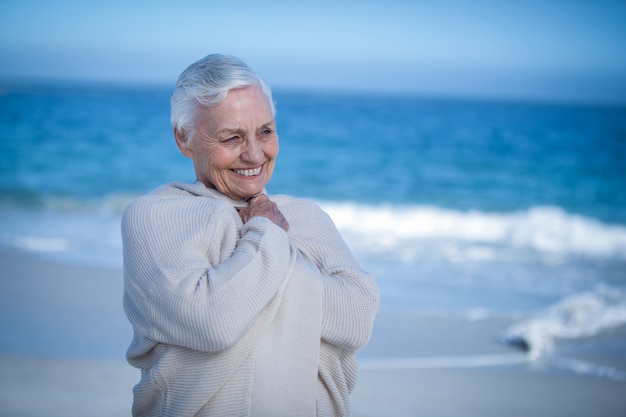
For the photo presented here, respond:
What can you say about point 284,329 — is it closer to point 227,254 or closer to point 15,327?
point 227,254

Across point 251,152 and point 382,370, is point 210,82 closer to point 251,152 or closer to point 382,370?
point 251,152

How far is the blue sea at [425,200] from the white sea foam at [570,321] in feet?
0.05

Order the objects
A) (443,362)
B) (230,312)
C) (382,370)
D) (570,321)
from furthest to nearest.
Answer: (570,321) → (443,362) → (382,370) → (230,312)

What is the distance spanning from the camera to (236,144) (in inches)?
75.0

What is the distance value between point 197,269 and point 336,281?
0.37 m

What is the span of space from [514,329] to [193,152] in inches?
156

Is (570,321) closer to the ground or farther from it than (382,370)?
farther from it

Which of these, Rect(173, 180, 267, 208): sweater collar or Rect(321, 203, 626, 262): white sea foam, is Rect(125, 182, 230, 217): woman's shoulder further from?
Rect(321, 203, 626, 262): white sea foam

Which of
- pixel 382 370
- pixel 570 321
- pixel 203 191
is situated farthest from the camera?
pixel 570 321

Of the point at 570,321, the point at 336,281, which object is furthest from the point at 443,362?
the point at 336,281

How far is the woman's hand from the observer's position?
5.98 ft

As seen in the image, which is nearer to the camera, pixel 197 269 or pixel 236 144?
pixel 197 269

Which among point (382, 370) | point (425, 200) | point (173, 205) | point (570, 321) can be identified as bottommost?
point (382, 370)

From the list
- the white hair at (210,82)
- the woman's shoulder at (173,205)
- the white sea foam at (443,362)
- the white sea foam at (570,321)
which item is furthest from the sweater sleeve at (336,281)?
the white sea foam at (570,321)
